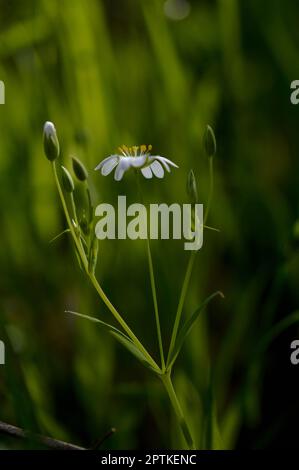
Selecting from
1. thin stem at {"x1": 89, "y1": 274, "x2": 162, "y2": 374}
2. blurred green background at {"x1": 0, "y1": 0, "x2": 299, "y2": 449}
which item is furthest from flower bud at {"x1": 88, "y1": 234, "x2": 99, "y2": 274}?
blurred green background at {"x1": 0, "y1": 0, "x2": 299, "y2": 449}

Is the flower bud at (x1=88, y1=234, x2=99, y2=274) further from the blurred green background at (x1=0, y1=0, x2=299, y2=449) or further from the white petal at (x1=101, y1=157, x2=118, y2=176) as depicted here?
the blurred green background at (x1=0, y1=0, x2=299, y2=449)

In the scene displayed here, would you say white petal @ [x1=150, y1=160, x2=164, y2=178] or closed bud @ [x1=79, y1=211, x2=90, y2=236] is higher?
white petal @ [x1=150, y1=160, x2=164, y2=178]

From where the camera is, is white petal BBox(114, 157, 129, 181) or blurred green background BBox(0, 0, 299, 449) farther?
blurred green background BBox(0, 0, 299, 449)

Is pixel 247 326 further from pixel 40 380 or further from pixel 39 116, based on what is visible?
pixel 39 116

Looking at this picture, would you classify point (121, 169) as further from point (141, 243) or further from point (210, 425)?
point (141, 243)

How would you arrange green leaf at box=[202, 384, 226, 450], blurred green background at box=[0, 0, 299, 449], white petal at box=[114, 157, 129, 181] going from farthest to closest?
blurred green background at box=[0, 0, 299, 449] → green leaf at box=[202, 384, 226, 450] → white petal at box=[114, 157, 129, 181]

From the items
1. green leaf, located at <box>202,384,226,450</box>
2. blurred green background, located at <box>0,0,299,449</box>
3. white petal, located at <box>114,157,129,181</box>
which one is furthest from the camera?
blurred green background, located at <box>0,0,299,449</box>

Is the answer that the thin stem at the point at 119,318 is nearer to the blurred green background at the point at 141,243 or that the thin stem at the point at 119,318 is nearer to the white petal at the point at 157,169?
the white petal at the point at 157,169
